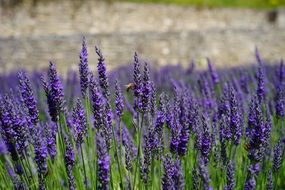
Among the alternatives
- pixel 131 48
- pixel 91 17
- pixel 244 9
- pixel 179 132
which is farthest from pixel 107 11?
pixel 179 132

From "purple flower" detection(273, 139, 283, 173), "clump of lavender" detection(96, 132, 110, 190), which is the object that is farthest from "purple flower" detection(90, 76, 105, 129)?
"purple flower" detection(273, 139, 283, 173)

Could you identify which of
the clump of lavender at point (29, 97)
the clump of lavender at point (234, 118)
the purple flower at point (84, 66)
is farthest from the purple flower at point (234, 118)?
the clump of lavender at point (29, 97)

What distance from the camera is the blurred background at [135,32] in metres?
13.1

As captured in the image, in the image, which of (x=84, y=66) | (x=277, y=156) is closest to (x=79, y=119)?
(x=84, y=66)

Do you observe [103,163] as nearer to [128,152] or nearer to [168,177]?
[168,177]

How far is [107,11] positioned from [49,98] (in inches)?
524

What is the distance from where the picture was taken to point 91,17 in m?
15.1

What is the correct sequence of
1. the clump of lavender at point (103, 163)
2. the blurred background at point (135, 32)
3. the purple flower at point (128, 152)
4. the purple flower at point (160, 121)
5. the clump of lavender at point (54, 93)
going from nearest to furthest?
the clump of lavender at point (103, 163) < the clump of lavender at point (54, 93) < the purple flower at point (160, 121) < the purple flower at point (128, 152) < the blurred background at point (135, 32)

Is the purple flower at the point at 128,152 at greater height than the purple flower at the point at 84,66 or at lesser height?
lesser

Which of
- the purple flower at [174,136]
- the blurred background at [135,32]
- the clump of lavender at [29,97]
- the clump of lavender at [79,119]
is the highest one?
the blurred background at [135,32]

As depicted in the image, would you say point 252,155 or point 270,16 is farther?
point 270,16

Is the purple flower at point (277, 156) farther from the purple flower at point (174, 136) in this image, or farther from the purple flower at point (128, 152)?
the purple flower at point (128, 152)

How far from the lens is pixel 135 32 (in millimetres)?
13828

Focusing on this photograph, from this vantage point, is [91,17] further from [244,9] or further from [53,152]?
[53,152]
